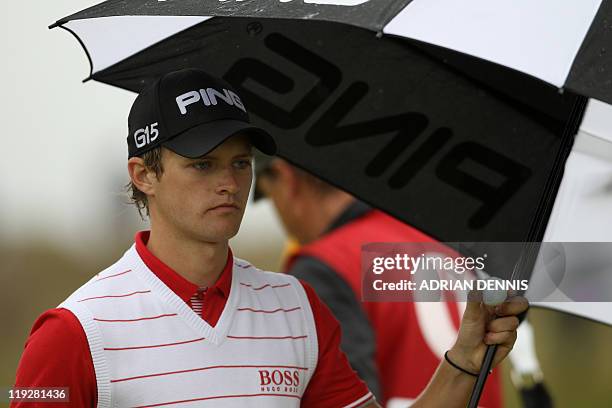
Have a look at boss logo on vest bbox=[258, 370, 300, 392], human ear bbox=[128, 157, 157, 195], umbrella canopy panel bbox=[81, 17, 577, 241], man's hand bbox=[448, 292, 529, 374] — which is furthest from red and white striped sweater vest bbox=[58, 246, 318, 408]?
umbrella canopy panel bbox=[81, 17, 577, 241]

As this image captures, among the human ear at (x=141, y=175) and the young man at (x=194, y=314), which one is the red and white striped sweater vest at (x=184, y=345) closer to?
the young man at (x=194, y=314)

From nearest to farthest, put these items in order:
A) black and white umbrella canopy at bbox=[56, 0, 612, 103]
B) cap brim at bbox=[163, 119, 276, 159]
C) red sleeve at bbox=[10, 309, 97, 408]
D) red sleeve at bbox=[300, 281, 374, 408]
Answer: black and white umbrella canopy at bbox=[56, 0, 612, 103] → red sleeve at bbox=[10, 309, 97, 408] → cap brim at bbox=[163, 119, 276, 159] → red sleeve at bbox=[300, 281, 374, 408]

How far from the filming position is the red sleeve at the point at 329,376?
2.85 meters

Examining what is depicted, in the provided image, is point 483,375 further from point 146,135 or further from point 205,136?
point 146,135

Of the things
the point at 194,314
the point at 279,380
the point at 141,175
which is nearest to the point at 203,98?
the point at 141,175

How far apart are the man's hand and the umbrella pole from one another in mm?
20

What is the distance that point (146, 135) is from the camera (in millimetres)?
2672

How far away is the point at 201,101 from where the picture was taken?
2688mm

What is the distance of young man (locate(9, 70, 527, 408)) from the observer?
2475mm

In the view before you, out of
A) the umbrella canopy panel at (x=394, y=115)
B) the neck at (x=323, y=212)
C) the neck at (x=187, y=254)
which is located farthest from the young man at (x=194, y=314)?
the neck at (x=323, y=212)

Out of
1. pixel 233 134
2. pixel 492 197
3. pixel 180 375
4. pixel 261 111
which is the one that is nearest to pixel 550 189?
pixel 492 197

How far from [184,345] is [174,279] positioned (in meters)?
0.18

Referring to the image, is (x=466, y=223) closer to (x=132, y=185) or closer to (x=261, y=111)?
(x=261, y=111)

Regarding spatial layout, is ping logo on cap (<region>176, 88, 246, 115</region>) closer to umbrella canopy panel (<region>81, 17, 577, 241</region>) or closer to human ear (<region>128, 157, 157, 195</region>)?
human ear (<region>128, 157, 157, 195</region>)
